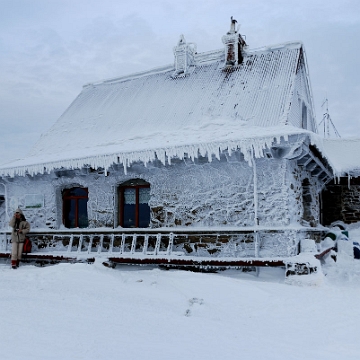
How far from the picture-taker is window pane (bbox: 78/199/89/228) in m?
12.2

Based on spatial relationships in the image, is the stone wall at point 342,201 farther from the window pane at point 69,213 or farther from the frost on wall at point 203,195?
the window pane at point 69,213

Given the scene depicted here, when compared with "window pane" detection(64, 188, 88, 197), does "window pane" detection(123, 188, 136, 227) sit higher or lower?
lower

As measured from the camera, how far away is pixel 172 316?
5891mm

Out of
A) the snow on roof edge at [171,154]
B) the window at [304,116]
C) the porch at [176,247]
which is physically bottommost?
the porch at [176,247]

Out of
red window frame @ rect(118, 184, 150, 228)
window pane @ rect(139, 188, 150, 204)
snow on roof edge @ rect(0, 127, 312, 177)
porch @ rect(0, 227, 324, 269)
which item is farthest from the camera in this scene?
red window frame @ rect(118, 184, 150, 228)

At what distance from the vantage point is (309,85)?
13992 mm

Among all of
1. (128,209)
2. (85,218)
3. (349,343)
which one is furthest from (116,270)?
(349,343)

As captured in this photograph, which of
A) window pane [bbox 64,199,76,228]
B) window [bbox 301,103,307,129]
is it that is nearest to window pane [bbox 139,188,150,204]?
window pane [bbox 64,199,76,228]

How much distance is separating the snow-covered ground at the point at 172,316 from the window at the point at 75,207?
10.5 ft

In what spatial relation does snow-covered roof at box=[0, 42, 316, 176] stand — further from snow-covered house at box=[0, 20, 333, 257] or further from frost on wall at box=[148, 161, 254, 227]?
frost on wall at box=[148, 161, 254, 227]

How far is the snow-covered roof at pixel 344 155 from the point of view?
1362 cm

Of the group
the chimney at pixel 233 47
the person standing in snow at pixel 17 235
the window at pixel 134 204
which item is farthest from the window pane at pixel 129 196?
the chimney at pixel 233 47

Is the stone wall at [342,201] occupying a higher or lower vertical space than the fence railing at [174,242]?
higher

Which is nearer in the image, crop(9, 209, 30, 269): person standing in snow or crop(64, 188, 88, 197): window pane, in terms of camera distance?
crop(9, 209, 30, 269): person standing in snow
